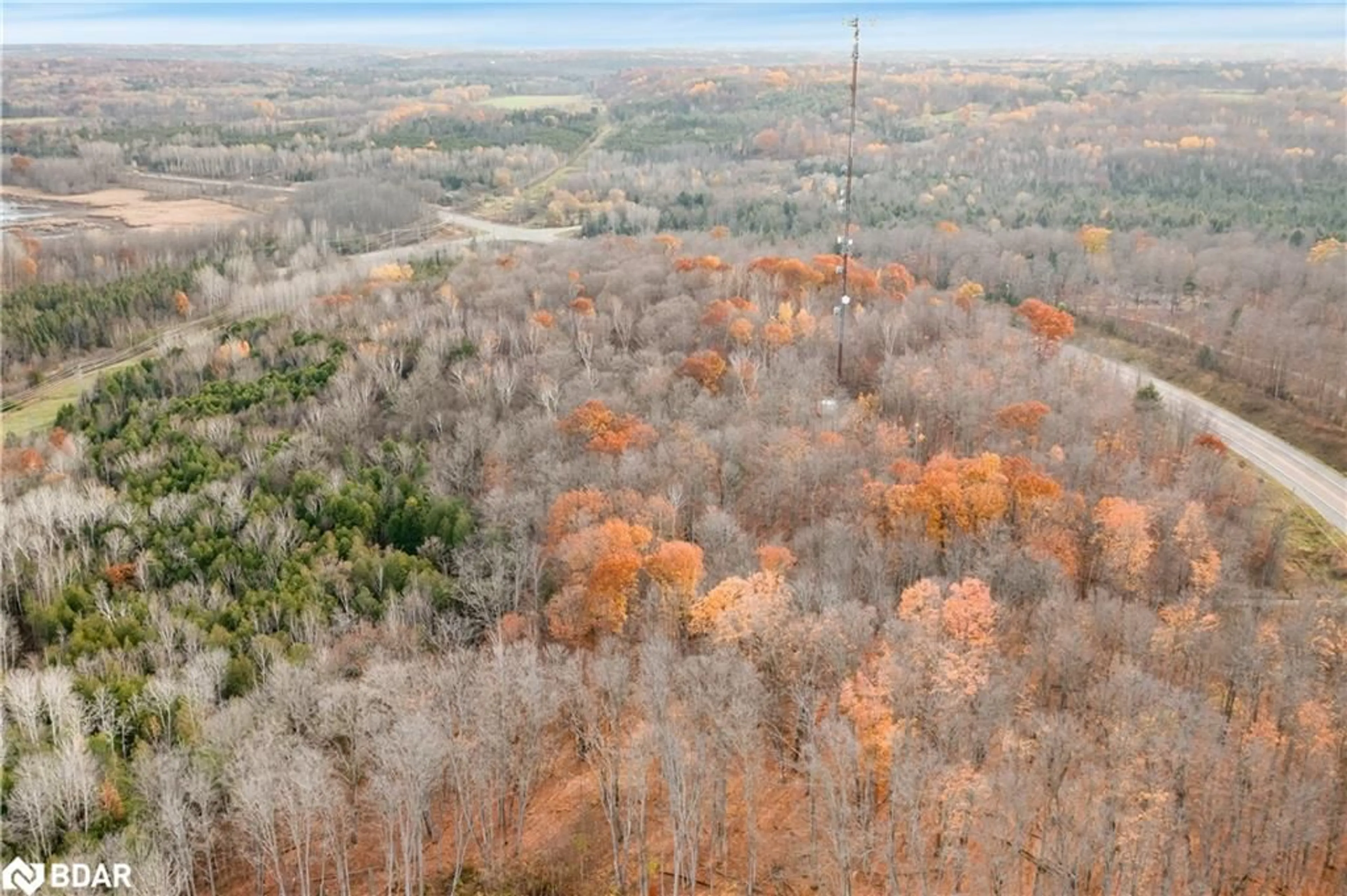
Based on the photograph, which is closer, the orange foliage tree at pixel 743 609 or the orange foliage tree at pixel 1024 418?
the orange foliage tree at pixel 743 609

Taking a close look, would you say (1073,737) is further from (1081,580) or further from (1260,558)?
(1260,558)

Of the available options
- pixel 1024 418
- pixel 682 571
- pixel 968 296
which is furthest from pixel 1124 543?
pixel 968 296

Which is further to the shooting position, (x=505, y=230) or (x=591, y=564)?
(x=505, y=230)

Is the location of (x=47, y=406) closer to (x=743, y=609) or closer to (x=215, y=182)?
(x=743, y=609)

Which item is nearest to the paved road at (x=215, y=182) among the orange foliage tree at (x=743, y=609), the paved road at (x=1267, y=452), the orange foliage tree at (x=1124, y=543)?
the paved road at (x=1267, y=452)

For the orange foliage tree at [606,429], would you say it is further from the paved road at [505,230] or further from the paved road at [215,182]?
the paved road at [215,182]

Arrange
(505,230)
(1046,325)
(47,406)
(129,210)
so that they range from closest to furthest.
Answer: (47,406)
(1046,325)
(505,230)
(129,210)
